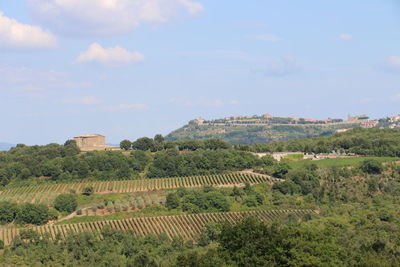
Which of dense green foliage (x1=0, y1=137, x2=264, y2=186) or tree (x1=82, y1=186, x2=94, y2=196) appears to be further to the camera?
dense green foliage (x1=0, y1=137, x2=264, y2=186)

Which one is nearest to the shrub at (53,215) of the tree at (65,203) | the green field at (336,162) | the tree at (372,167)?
the tree at (65,203)

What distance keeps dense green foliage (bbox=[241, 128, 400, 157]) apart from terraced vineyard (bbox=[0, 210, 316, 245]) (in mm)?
31200

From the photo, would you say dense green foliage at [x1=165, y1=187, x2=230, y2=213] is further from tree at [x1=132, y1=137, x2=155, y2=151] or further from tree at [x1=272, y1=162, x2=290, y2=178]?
tree at [x1=132, y1=137, x2=155, y2=151]

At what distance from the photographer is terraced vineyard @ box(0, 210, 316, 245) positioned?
68.3 metres

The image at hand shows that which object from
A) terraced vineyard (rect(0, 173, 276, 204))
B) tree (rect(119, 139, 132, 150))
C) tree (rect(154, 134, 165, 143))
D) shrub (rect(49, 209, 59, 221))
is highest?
tree (rect(154, 134, 165, 143))

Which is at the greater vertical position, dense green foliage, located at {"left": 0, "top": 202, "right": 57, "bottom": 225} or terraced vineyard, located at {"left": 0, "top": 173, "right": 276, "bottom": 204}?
terraced vineyard, located at {"left": 0, "top": 173, "right": 276, "bottom": 204}

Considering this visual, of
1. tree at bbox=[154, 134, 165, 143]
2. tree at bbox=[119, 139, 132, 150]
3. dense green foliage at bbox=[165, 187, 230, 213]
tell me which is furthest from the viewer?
tree at bbox=[154, 134, 165, 143]

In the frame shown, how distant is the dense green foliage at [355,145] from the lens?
10312 centimetres

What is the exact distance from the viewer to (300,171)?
90.7 meters

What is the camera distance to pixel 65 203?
8075cm

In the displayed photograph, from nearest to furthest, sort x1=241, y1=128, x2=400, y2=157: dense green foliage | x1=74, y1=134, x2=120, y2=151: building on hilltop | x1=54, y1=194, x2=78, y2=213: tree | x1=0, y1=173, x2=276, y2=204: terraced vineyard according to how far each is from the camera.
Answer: x1=54, y1=194, x2=78, y2=213: tree, x1=0, y1=173, x2=276, y2=204: terraced vineyard, x1=241, y1=128, x2=400, y2=157: dense green foliage, x1=74, y1=134, x2=120, y2=151: building on hilltop

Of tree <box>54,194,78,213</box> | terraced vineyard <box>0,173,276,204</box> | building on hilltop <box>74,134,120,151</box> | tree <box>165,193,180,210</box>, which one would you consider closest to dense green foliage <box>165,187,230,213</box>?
tree <box>165,193,180,210</box>

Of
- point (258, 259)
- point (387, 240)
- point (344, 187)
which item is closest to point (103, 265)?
point (258, 259)

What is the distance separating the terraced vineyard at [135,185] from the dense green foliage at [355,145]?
20.1m
